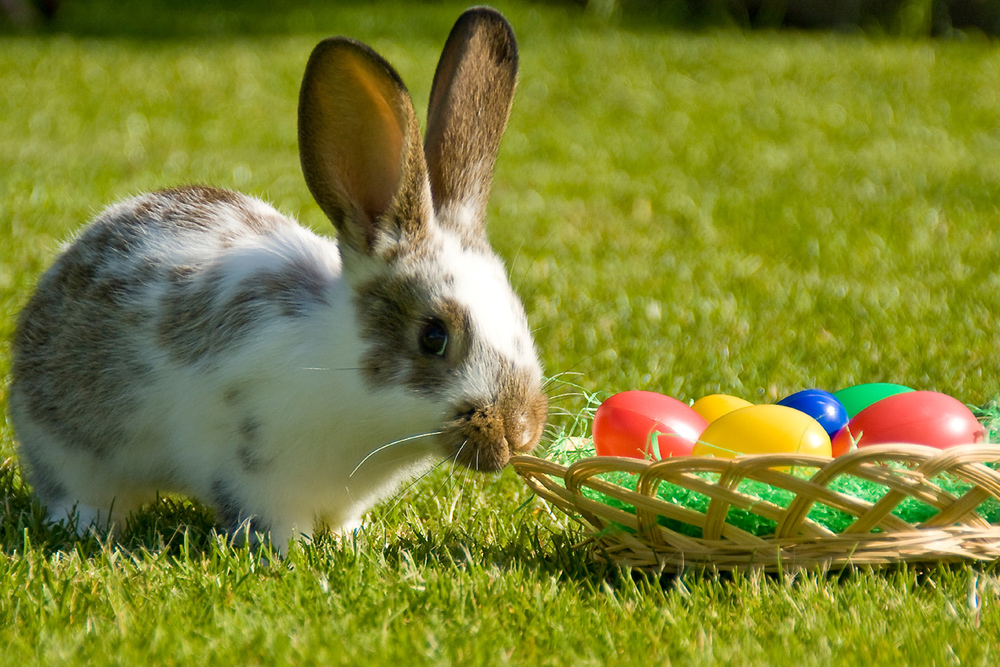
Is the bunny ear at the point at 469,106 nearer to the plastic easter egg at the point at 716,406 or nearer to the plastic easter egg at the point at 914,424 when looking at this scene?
the plastic easter egg at the point at 716,406

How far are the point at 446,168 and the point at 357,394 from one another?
639 mm

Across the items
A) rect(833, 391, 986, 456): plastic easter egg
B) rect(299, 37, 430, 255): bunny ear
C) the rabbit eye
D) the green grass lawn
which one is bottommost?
the green grass lawn

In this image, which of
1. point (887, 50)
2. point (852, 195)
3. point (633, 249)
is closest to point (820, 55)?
point (887, 50)

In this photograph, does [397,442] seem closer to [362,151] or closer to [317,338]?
[317,338]

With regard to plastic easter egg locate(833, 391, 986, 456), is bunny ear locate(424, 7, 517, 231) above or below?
above

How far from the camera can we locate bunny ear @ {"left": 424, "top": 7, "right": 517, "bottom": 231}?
272cm

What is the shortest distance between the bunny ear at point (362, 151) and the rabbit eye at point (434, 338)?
0.22 m

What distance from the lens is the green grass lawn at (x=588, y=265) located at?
2.11 meters

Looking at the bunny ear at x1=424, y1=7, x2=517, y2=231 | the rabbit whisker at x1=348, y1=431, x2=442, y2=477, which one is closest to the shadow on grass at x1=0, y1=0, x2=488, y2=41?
the bunny ear at x1=424, y1=7, x2=517, y2=231

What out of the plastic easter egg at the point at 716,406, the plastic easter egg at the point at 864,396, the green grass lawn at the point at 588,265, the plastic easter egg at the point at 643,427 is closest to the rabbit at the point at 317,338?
the green grass lawn at the point at 588,265

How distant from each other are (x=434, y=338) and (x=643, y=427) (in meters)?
0.58

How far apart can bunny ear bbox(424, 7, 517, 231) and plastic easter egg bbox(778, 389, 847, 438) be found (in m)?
0.92

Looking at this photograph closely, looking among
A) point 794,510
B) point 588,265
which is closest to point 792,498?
point 794,510

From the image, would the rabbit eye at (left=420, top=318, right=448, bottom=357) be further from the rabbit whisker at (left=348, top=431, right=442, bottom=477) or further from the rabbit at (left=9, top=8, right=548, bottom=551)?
the rabbit whisker at (left=348, top=431, right=442, bottom=477)
